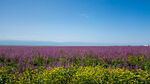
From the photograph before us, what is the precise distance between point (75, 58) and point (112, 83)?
386 centimetres

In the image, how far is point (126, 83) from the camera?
319 cm

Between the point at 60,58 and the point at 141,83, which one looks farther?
the point at 60,58

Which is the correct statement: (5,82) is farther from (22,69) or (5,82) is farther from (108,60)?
(108,60)

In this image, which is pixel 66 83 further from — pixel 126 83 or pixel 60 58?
pixel 60 58

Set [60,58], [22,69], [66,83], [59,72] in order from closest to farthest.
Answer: [66,83] < [59,72] < [22,69] < [60,58]

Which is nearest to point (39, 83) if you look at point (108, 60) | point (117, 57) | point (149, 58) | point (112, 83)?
point (112, 83)

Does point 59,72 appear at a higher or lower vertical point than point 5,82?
higher

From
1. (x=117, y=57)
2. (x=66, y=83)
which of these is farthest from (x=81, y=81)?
(x=117, y=57)

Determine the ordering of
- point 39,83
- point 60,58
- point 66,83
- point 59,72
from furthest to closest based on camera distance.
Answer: point 60,58, point 59,72, point 66,83, point 39,83

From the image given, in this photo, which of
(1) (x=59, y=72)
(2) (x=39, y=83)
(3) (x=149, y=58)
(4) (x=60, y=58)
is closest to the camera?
(2) (x=39, y=83)

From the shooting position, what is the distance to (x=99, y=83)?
3215 mm

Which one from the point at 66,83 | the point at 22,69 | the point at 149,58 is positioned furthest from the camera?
the point at 149,58

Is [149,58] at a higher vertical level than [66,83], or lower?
higher

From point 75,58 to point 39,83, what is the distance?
389 centimetres
